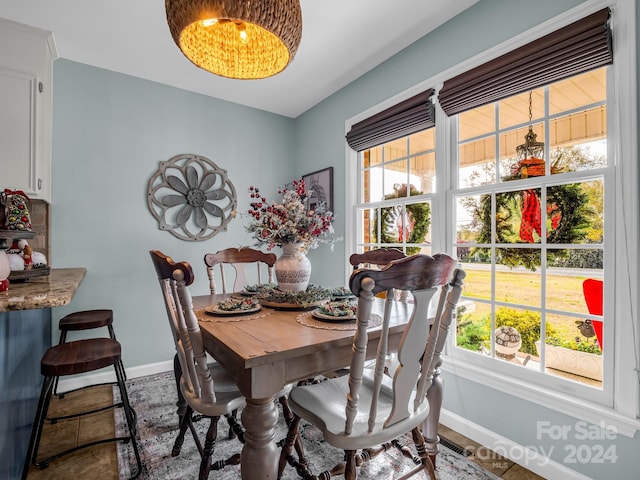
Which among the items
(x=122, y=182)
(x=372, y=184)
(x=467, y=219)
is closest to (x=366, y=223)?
(x=372, y=184)

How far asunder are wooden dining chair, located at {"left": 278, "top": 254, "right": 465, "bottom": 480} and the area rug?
0.39 m

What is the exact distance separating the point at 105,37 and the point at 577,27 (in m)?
2.98

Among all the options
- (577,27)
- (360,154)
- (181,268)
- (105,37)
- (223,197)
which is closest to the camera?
(181,268)

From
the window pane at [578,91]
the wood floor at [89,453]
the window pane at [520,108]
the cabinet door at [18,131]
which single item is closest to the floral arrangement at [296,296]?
the wood floor at [89,453]

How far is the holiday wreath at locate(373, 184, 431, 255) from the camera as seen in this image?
2451mm

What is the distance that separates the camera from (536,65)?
1697mm

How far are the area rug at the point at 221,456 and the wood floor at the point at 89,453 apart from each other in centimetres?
6

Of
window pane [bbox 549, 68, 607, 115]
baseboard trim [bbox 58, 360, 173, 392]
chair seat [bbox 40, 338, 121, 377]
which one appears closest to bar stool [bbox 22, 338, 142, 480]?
chair seat [bbox 40, 338, 121, 377]

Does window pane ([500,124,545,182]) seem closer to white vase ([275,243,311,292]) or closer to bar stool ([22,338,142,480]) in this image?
white vase ([275,243,311,292])

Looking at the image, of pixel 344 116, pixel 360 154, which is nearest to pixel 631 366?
pixel 360 154

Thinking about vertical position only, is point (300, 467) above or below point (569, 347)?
below

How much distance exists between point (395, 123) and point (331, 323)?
1.78m

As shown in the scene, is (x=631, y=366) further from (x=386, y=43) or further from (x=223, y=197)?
(x=223, y=197)

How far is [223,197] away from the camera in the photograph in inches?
132
